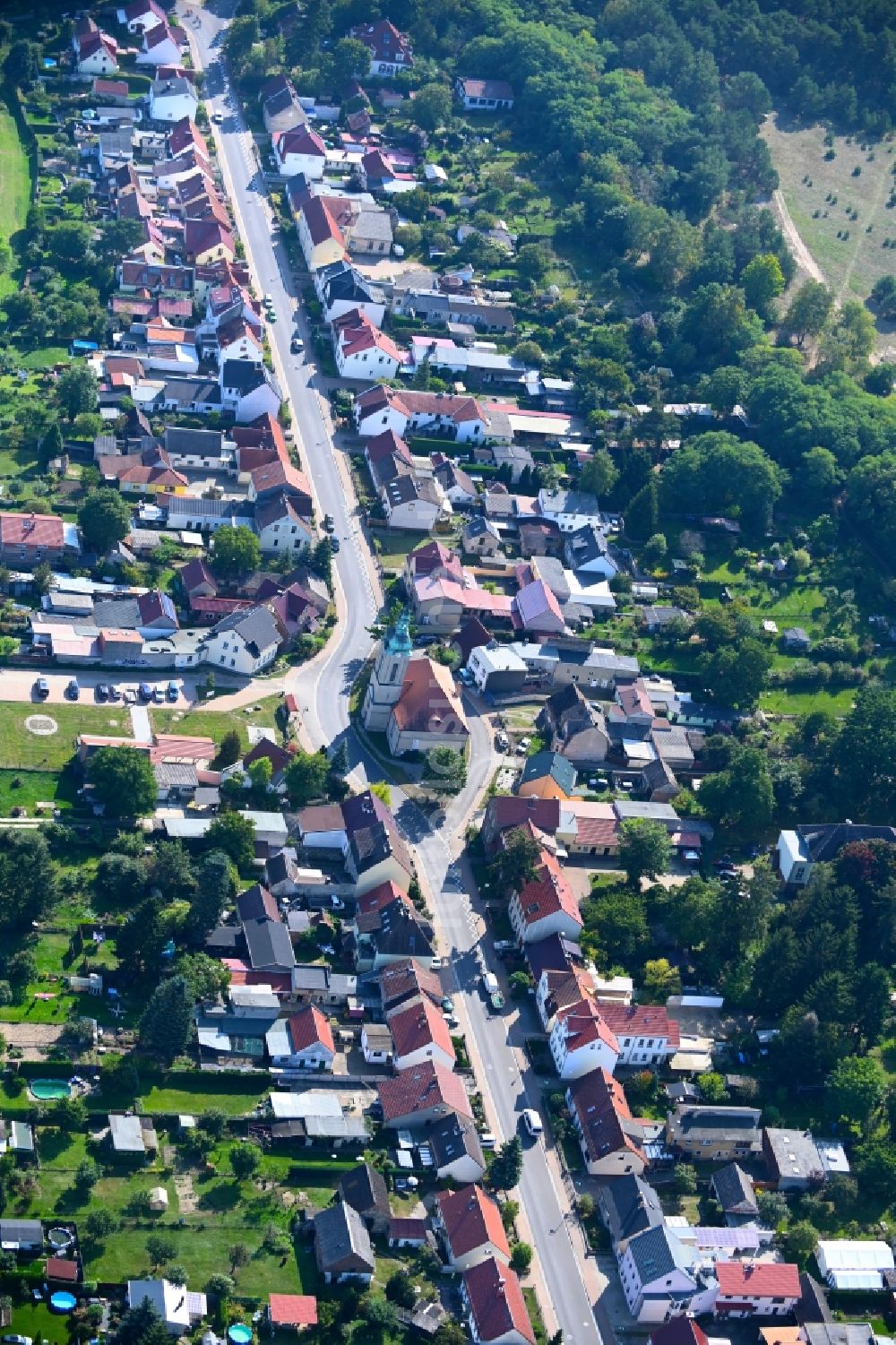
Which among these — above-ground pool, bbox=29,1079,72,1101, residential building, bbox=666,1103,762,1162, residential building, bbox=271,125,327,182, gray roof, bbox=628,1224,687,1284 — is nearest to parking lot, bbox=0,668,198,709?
above-ground pool, bbox=29,1079,72,1101

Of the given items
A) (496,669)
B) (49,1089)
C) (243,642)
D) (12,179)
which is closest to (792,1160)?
(49,1089)

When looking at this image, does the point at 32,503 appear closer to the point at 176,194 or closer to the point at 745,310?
the point at 176,194

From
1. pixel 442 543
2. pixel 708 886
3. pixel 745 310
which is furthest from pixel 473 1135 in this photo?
pixel 745 310

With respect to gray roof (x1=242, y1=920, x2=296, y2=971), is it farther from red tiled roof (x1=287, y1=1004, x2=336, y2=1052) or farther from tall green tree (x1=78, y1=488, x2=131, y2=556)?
tall green tree (x1=78, y1=488, x2=131, y2=556)

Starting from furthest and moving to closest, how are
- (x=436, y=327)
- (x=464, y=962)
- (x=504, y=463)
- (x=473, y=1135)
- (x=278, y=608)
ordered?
(x=436, y=327)
(x=504, y=463)
(x=278, y=608)
(x=464, y=962)
(x=473, y=1135)

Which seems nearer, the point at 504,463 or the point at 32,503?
the point at 32,503

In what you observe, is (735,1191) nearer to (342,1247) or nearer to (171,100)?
(342,1247)

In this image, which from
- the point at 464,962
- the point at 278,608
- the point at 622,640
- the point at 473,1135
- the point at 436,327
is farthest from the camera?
the point at 436,327

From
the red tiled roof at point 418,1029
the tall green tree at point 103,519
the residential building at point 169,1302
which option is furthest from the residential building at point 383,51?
the residential building at point 169,1302
